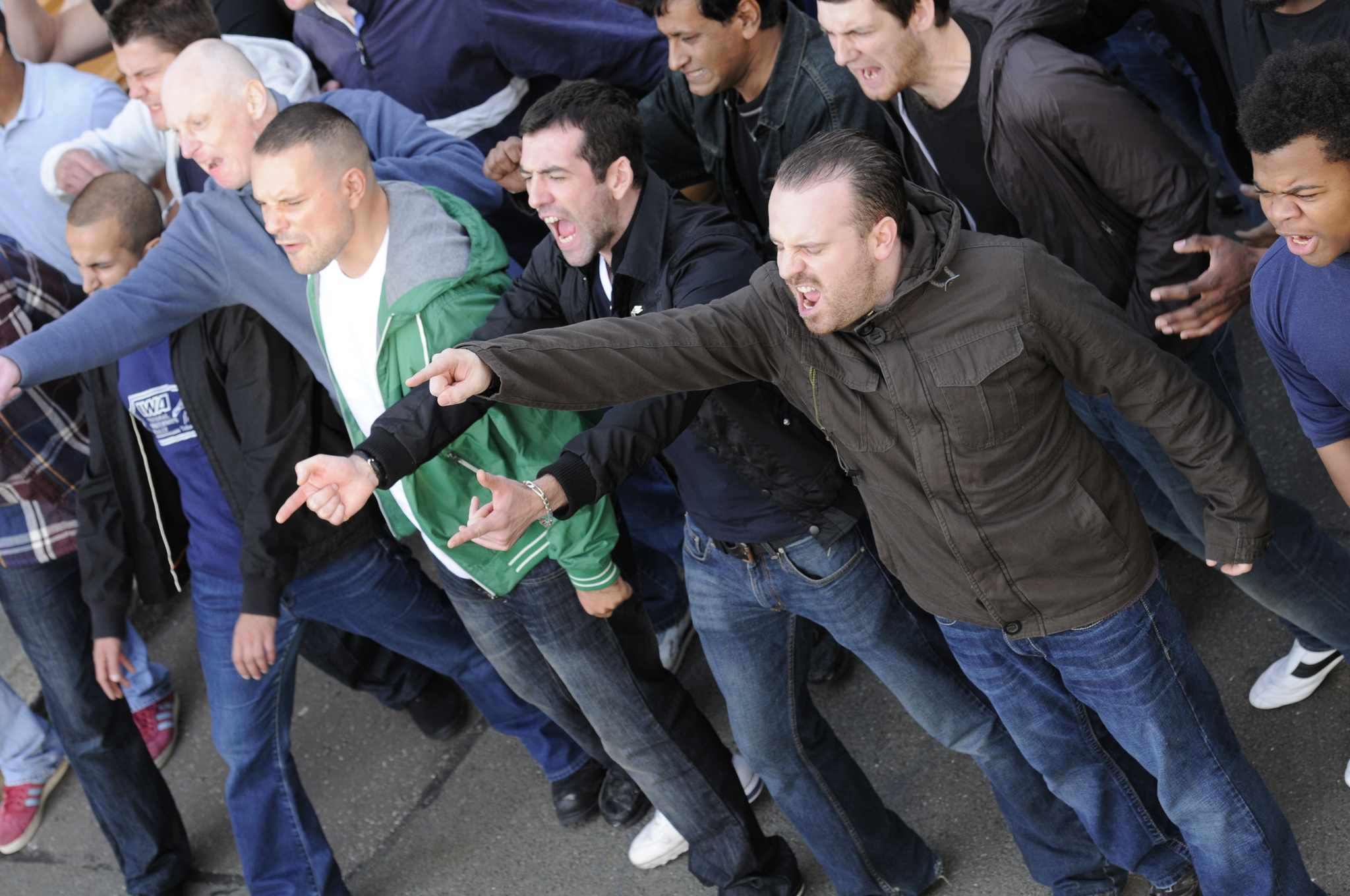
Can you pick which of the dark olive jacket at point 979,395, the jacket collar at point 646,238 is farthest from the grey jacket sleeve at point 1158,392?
the jacket collar at point 646,238

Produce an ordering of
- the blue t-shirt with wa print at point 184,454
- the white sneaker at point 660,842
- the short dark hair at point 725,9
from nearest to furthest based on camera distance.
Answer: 1. the short dark hair at point 725,9
2. the blue t-shirt with wa print at point 184,454
3. the white sneaker at point 660,842

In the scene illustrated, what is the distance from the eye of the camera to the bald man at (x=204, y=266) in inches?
136

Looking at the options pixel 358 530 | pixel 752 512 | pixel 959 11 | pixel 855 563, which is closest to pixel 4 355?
pixel 358 530

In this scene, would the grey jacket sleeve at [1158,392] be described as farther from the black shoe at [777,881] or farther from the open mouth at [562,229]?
the black shoe at [777,881]

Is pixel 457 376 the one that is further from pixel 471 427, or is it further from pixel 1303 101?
pixel 1303 101

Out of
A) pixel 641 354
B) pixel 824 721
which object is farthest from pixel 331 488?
pixel 824 721

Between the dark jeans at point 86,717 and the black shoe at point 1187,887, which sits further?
the dark jeans at point 86,717

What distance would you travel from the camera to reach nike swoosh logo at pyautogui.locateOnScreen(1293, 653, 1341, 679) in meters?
3.38

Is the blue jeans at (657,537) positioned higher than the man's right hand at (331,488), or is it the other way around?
the man's right hand at (331,488)

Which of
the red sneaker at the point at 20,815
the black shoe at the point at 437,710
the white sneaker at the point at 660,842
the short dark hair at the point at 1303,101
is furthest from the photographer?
the red sneaker at the point at 20,815

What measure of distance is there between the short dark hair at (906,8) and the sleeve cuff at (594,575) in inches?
57.4

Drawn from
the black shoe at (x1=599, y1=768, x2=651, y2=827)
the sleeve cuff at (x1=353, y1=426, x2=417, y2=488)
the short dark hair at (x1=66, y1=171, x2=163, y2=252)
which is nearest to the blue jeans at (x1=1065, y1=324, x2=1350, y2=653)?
the sleeve cuff at (x1=353, y1=426, x2=417, y2=488)

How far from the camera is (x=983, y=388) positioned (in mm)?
2414

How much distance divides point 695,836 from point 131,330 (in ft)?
6.76
